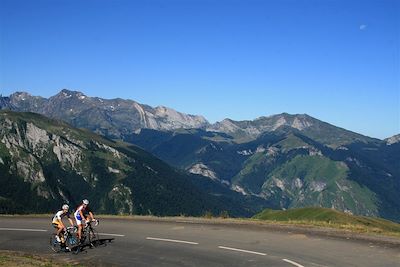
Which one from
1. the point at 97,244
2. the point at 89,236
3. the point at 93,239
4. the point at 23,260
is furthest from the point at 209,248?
the point at 23,260

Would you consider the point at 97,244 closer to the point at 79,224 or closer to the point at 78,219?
the point at 79,224

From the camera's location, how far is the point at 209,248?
25.2m

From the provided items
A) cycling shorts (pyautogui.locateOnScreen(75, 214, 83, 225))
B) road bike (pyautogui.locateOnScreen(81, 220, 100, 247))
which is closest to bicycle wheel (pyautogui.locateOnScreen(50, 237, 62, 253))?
road bike (pyautogui.locateOnScreen(81, 220, 100, 247))

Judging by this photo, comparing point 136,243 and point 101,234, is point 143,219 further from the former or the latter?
point 136,243

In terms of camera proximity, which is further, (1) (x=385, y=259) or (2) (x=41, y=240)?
(2) (x=41, y=240)

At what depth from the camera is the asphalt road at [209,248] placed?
21.7 meters

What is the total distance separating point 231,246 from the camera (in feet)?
84.0

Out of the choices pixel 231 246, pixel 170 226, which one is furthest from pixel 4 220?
pixel 231 246

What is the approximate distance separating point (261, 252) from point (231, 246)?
7.95 ft

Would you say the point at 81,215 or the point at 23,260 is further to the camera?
the point at 81,215

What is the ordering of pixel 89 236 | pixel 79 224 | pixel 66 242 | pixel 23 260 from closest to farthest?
pixel 23 260 → pixel 79 224 → pixel 89 236 → pixel 66 242

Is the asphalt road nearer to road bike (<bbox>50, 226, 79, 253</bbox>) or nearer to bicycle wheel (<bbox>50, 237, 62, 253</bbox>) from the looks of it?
bicycle wheel (<bbox>50, 237, 62, 253</bbox>)

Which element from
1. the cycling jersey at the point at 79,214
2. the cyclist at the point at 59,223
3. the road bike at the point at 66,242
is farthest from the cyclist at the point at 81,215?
the road bike at the point at 66,242

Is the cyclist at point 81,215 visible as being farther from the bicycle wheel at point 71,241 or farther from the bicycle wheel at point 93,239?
the bicycle wheel at point 93,239
